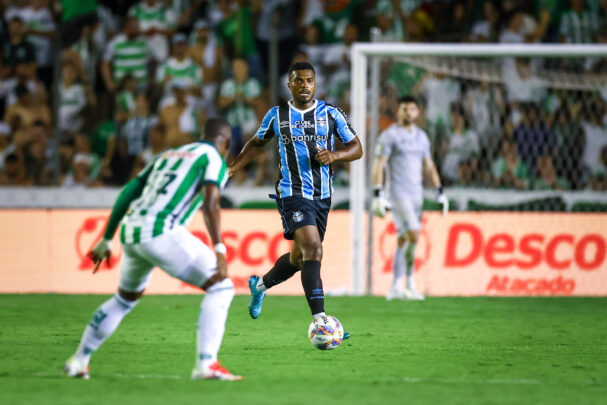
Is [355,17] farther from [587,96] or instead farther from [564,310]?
[564,310]

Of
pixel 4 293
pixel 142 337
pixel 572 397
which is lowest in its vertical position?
pixel 4 293

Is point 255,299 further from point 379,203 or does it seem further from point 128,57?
point 128,57

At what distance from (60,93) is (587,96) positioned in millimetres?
8111

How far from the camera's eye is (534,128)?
46.9ft

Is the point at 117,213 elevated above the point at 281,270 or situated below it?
above

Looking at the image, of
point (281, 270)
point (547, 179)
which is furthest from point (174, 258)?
point (547, 179)

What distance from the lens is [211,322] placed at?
553 centimetres

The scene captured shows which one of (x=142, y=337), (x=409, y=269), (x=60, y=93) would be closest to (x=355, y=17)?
(x=60, y=93)

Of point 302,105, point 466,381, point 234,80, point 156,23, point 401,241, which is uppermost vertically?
point 156,23

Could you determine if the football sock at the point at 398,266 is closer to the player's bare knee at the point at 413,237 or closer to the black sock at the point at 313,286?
the player's bare knee at the point at 413,237

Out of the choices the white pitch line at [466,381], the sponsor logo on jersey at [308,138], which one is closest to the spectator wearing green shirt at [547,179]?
the sponsor logo on jersey at [308,138]

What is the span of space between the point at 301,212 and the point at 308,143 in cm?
53

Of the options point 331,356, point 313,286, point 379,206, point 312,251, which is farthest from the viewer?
point 379,206

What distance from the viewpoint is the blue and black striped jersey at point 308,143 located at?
7652mm
